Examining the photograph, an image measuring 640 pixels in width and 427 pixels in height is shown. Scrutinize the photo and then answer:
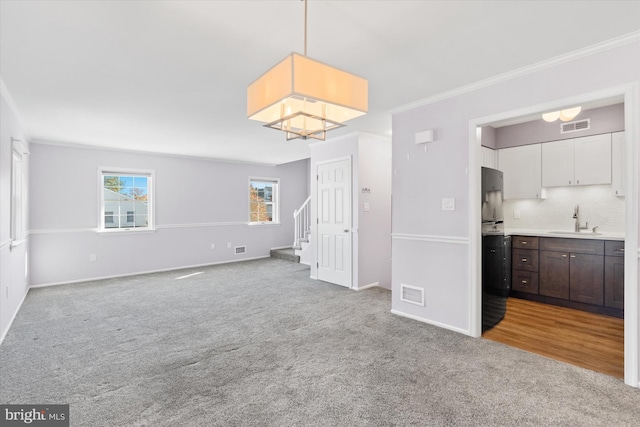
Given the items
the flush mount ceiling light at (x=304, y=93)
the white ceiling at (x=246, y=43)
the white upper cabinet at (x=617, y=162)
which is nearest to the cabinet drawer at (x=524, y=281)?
the white upper cabinet at (x=617, y=162)

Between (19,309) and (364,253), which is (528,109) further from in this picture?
(19,309)

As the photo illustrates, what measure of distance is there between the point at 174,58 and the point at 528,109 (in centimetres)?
301

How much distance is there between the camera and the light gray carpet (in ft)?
6.37

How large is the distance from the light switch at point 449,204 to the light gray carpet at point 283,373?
128cm

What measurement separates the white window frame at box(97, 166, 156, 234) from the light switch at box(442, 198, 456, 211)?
565 cm

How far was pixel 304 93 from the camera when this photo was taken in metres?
1.53

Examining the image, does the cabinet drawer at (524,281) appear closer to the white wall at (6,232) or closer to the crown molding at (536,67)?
the crown molding at (536,67)

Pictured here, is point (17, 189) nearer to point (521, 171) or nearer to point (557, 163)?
point (521, 171)

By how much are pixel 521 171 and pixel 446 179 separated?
2146mm

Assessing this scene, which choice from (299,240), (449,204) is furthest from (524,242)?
(299,240)

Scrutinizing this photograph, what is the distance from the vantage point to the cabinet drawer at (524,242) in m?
4.25

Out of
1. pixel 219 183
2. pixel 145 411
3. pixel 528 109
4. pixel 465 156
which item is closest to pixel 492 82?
pixel 528 109

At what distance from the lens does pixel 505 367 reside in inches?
98.5

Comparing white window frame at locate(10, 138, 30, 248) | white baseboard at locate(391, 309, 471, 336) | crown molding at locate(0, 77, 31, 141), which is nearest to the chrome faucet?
white baseboard at locate(391, 309, 471, 336)
